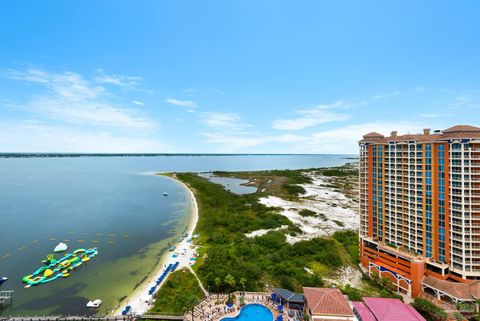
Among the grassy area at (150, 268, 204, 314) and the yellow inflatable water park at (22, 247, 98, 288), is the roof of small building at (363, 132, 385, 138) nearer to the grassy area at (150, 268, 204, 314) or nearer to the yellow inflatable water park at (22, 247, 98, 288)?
the grassy area at (150, 268, 204, 314)

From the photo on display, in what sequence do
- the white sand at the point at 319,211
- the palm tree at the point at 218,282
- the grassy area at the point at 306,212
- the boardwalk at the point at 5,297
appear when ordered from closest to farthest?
the palm tree at the point at 218,282
the boardwalk at the point at 5,297
the white sand at the point at 319,211
the grassy area at the point at 306,212

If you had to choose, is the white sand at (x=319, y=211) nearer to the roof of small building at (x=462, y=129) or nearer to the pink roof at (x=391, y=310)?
the pink roof at (x=391, y=310)

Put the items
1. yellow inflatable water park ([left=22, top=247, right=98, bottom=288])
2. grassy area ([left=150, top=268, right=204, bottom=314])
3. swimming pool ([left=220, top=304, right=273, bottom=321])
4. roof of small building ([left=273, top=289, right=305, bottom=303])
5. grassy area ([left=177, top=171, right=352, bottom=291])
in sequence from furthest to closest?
yellow inflatable water park ([left=22, top=247, right=98, bottom=288]) < grassy area ([left=177, top=171, right=352, bottom=291]) < grassy area ([left=150, top=268, right=204, bottom=314]) < roof of small building ([left=273, top=289, right=305, bottom=303]) < swimming pool ([left=220, top=304, right=273, bottom=321])

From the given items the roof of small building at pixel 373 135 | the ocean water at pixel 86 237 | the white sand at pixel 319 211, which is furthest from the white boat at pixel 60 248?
the roof of small building at pixel 373 135

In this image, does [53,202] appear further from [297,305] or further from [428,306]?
[428,306]

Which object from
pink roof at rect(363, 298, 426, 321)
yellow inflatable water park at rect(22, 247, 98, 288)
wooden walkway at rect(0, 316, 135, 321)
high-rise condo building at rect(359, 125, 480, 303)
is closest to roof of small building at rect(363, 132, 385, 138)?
high-rise condo building at rect(359, 125, 480, 303)

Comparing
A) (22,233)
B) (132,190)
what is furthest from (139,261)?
(132,190)
